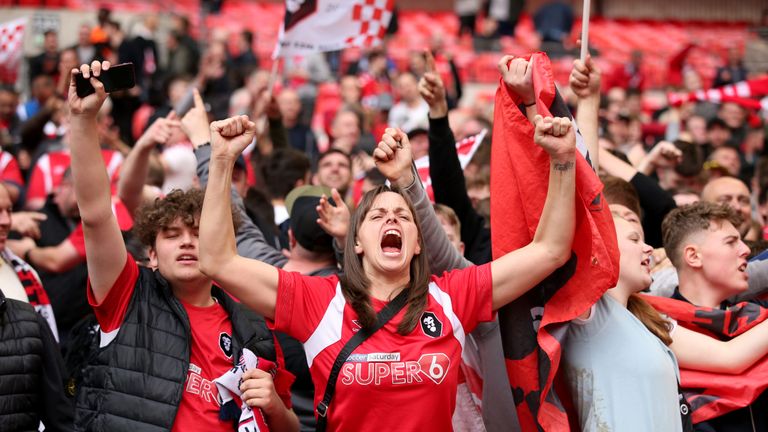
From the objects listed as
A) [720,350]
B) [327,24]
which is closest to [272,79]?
[327,24]

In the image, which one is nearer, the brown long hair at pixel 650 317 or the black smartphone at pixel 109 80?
the black smartphone at pixel 109 80

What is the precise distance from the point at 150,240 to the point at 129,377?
588 millimetres

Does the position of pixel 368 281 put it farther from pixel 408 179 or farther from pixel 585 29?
pixel 585 29

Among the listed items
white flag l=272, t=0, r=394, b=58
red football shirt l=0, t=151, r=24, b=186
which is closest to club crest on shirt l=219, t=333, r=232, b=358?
white flag l=272, t=0, r=394, b=58

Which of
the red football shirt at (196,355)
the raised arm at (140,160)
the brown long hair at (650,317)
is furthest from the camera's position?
the raised arm at (140,160)

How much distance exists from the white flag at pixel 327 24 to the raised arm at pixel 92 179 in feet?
10.7

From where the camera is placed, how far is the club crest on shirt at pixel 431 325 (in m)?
3.59

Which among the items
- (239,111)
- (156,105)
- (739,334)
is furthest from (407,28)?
(739,334)

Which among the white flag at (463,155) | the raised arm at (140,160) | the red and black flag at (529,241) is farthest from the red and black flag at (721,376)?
the raised arm at (140,160)

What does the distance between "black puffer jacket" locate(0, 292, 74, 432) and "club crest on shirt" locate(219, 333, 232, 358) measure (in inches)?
25.8

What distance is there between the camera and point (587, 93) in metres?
4.74

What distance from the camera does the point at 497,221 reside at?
386 centimetres

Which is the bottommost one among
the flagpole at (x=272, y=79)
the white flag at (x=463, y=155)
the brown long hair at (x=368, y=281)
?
the white flag at (x=463, y=155)

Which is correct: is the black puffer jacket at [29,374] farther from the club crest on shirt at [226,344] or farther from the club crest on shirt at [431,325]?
the club crest on shirt at [431,325]
